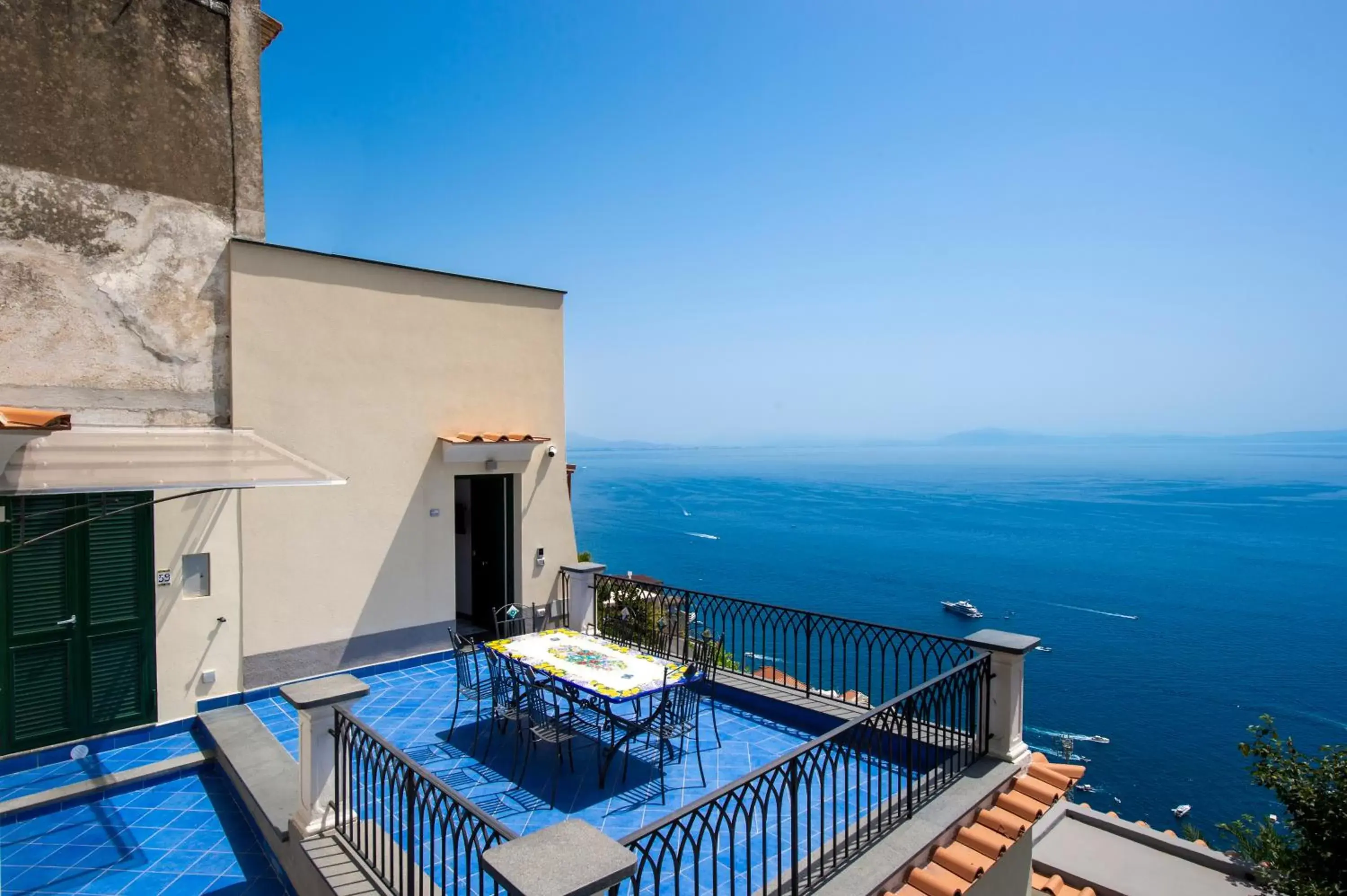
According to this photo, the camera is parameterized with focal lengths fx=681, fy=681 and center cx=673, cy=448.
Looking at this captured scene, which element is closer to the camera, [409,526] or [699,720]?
[699,720]

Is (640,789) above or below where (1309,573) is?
above

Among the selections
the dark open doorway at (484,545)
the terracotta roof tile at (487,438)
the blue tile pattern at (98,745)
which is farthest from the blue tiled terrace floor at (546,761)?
the terracotta roof tile at (487,438)

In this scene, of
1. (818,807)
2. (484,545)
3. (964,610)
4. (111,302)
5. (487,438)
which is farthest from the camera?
(964,610)

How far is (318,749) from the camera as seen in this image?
4.09 meters

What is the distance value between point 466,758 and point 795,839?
311 cm

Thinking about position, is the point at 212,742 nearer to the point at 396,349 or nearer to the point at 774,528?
the point at 396,349

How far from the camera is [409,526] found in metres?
8.01

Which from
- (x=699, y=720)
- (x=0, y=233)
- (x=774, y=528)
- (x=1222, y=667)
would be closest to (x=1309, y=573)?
(x=1222, y=667)

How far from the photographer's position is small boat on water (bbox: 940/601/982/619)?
50.7m

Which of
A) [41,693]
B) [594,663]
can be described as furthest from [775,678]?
[41,693]

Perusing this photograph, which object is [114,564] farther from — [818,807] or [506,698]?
[818,807]

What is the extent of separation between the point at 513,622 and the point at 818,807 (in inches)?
192

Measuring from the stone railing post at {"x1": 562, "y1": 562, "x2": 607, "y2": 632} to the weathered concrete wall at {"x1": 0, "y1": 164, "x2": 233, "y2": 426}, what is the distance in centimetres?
419

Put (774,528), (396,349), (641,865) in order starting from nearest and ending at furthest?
(641,865)
(396,349)
(774,528)
